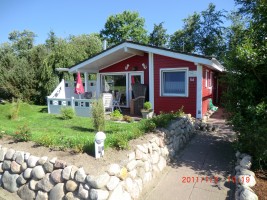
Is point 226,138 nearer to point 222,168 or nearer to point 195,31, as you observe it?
point 222,168

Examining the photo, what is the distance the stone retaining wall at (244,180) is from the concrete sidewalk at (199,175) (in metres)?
0.29

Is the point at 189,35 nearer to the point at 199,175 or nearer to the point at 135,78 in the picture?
the point at 135,78

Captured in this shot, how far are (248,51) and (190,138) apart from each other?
3.59 m

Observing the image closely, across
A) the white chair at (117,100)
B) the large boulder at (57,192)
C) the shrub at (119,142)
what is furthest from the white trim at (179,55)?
the large boulder at (57,192)

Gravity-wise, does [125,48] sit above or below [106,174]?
above

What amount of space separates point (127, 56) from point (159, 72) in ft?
7.22

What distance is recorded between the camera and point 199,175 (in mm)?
4504

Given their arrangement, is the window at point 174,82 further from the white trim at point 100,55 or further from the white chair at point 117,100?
the white chair at point 117,100

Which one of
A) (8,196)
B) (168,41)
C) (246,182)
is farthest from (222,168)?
(168,41)

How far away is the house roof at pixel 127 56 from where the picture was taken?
8.49 m

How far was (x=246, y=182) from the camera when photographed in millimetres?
3617

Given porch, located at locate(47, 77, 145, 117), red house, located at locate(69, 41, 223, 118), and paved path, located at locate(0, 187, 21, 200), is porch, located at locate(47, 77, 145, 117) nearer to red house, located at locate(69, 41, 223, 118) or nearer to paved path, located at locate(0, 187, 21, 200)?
red house, located at locate(69, 41, 223, 118)

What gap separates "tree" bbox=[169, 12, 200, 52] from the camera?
92.6ft

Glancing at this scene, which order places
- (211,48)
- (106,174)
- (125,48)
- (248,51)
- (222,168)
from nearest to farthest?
(106,174) < (248,51) < (222,168) < (125,48) < (211,48)
